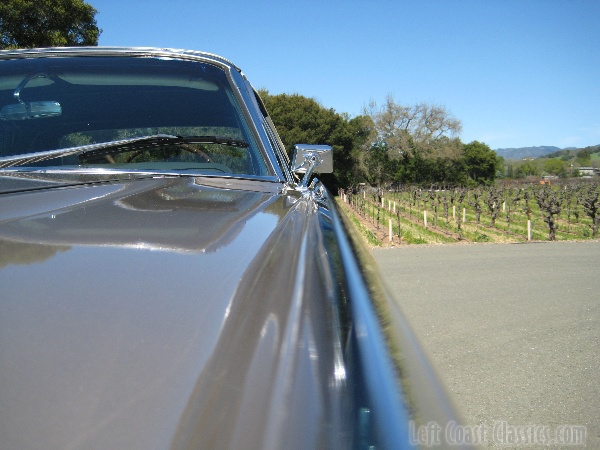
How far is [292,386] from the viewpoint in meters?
0.54

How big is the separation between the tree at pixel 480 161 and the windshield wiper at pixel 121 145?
73031 millimetres

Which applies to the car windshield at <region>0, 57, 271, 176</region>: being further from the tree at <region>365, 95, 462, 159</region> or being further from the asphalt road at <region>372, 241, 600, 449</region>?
the tree at <region>365, 95, 462, 159</region>

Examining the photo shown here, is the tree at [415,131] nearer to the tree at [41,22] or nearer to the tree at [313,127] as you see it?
the tree at [313,127]

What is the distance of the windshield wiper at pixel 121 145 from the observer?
1.47m

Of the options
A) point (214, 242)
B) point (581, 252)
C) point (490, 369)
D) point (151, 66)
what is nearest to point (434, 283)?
point (490, 369)

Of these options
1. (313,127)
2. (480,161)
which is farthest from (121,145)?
(480,161)

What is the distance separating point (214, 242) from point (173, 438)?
17.5 inches

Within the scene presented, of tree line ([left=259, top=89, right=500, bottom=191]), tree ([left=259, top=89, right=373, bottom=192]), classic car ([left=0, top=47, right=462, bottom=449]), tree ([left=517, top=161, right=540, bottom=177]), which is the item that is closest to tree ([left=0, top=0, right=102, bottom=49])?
classic car ([left=0, top=47, right=462, bottom=449])

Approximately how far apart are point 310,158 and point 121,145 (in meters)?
0.69

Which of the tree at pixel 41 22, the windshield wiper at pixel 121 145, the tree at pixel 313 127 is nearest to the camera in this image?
the windshield wiper at pixel 121 145

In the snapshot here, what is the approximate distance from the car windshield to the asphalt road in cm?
90

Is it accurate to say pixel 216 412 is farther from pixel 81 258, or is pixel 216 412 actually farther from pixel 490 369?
pixel 490 369

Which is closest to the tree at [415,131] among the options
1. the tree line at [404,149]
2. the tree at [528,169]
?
the tree line at [404,149]

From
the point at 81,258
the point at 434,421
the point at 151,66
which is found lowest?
the point at 434,421
